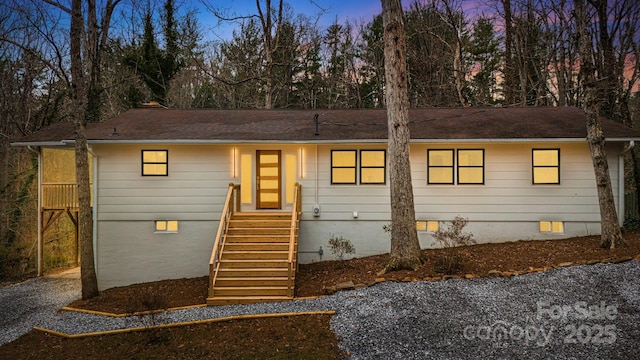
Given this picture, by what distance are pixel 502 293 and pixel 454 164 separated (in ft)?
17.1

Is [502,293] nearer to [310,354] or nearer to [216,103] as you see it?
[310,354]

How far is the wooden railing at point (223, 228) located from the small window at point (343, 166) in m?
2.93

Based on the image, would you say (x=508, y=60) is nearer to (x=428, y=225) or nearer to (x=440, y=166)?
(x=440, y=166)

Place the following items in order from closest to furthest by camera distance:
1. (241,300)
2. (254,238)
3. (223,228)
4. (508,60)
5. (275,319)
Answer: (275,319), (241,300), (254,238), (223,228), (508,60)

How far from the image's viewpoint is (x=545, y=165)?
1134 centimetres

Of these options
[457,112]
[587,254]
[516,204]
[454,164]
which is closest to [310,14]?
[457,112]

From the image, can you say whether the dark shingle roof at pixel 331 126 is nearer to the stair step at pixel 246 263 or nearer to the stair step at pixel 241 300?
the stair step at pixel 246 263

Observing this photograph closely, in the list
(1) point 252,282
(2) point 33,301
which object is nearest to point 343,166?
(1) point 252,282

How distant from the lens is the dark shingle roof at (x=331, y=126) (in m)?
11.0

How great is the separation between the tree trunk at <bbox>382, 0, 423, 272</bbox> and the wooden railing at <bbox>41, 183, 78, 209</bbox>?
35.4 feet

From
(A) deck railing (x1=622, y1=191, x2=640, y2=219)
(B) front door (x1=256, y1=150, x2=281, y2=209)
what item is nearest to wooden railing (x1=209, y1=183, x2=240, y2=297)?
(B) front door (x1=256, y1=150, x2=281, y2=209)

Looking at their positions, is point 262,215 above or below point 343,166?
below

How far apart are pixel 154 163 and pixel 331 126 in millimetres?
5571

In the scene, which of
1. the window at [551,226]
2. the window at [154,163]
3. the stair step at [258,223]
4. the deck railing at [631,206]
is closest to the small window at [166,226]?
the window at [154,163]
